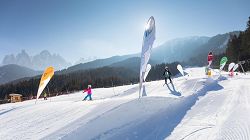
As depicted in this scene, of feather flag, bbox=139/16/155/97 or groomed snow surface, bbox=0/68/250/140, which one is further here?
feather flag, bbox=139/16/155/97

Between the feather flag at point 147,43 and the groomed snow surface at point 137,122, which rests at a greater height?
the feather flag at point 147,43

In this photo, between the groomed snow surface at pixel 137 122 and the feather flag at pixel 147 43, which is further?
the feather flag at pixel 147 43

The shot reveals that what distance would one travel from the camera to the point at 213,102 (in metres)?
13.9

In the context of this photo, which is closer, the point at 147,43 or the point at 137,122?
the point at 137,122

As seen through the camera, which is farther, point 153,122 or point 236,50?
point 236,50

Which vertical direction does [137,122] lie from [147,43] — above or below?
below

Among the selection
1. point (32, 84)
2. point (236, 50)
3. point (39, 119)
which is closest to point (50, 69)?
point (39, 119)

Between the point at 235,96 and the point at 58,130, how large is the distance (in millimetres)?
10779

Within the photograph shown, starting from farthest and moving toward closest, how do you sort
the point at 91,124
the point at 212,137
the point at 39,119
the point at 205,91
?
the point at 205,91
the point at 39,119
the point at 91,124
the point at 212,137

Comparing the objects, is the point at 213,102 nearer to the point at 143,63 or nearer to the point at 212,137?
the point at 143,63

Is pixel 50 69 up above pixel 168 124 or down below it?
above

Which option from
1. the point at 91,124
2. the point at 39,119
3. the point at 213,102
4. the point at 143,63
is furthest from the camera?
the point at 213,102

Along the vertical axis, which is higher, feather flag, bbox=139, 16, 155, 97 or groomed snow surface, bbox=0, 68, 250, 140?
feather flag, bbox=139, 16, 155, 97

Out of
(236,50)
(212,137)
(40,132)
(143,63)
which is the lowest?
(212,137)
